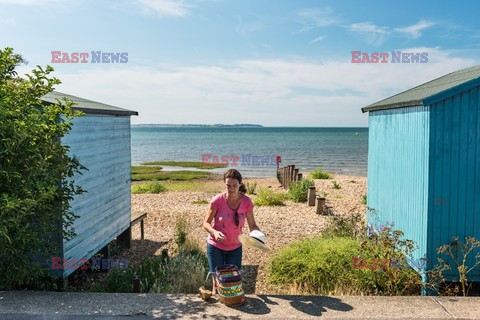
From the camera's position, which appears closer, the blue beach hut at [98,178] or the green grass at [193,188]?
the blue beach hut at [98,178]

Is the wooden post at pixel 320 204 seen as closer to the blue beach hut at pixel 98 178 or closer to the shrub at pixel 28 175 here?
the blue beach hut at pixel 98 178

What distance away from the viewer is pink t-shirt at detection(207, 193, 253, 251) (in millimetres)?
5254

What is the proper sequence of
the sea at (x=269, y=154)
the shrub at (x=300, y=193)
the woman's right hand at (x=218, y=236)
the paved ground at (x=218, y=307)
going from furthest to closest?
the sea at (x=269, y=154)
the shrub at (x=300, y=193)
the woman's right hand at (x=218, y=236)
the paved ground at (x=218, y=307)

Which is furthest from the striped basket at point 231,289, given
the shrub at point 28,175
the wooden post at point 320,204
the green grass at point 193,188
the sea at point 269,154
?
the sea at point 269,154


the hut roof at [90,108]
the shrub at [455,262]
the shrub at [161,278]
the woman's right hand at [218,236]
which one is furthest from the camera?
the hut roof at [90,108]

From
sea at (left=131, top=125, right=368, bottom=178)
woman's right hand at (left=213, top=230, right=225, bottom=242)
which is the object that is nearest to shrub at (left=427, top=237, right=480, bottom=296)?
woman's right hand at (left=213, top=230, right=225, bottom=242)

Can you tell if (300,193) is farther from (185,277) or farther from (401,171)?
(185,277)

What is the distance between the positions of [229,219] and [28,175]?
233 cm

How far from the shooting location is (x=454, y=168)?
5.87 metres

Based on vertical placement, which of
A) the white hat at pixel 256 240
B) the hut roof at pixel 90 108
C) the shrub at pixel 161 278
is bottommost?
the shrub at pixel 161 278

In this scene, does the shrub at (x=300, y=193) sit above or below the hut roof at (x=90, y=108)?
below

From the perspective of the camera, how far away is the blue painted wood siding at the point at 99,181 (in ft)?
22.3

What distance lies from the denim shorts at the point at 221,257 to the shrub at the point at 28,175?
1.90 meters

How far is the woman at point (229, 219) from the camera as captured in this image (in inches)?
205
